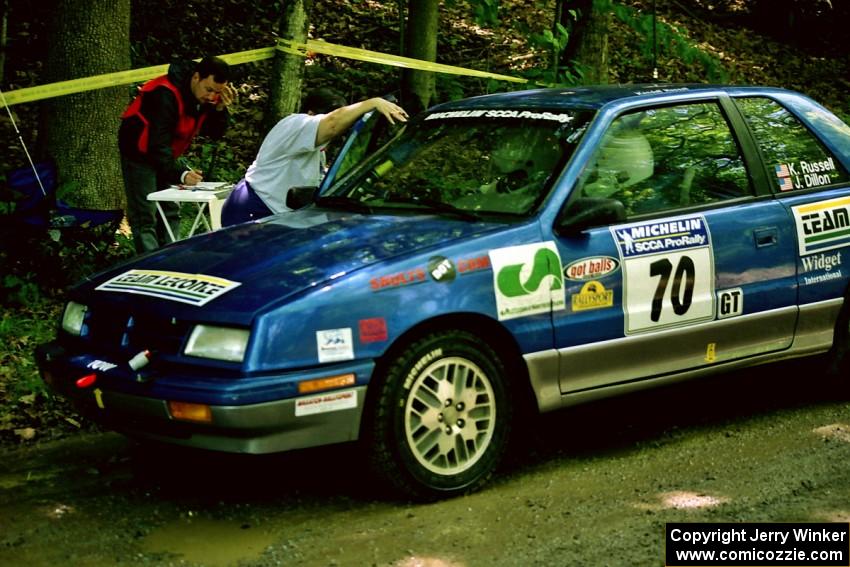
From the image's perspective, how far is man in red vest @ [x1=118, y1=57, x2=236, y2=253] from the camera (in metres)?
8.14

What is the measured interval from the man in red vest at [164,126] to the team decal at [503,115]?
2366 millimetres

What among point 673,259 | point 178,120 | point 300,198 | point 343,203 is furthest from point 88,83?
point 673,259

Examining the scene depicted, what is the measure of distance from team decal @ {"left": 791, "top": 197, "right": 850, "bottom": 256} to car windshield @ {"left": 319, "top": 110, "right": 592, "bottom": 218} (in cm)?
124

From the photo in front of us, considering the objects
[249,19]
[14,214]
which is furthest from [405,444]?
[249,19]

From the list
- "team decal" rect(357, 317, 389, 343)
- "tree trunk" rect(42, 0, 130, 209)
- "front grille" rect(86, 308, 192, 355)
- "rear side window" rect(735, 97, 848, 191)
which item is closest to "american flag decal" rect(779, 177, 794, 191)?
"rear side window" rect(735, 97, 848, 191)

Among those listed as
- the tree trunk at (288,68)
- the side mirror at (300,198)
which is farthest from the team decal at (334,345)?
the tree trunk at (288,68)

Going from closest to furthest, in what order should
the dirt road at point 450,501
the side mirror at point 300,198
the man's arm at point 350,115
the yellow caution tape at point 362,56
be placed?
the dirt road at point 450,501
the side mirror at point 300,198
the man's arm at point 350,115
the yellow caution tape at point 362,56

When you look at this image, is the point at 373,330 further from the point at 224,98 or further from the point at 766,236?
the point at 224,98

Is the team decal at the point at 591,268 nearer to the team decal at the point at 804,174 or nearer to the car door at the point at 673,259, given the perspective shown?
the car door at the point at 673,259

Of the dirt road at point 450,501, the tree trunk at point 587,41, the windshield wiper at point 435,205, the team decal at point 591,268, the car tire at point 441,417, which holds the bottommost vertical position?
the dirt road at point 450,501

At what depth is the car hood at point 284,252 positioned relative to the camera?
15.7ft

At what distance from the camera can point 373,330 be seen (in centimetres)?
475

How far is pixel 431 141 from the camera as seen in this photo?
20.0ft

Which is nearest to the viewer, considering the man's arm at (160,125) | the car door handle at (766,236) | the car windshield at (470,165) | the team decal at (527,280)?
the team decal at (527,280)
